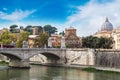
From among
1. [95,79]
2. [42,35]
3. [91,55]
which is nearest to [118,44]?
[42,35]

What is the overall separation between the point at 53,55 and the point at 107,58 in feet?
24.8

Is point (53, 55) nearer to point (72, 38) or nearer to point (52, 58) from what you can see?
point (52, 58)

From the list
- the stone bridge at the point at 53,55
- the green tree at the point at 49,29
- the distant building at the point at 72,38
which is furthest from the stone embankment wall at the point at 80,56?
the green tree at the point at 49,29

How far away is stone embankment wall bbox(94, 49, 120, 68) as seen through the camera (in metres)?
34.5

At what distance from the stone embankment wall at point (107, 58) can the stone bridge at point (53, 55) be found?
0.77 meters

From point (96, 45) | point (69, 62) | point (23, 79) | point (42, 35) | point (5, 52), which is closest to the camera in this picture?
point (23, 79)

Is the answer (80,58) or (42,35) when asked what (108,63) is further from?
(42,35)

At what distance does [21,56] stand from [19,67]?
118 cm

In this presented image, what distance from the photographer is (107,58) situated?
1410 inches

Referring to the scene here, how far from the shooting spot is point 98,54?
3703cm

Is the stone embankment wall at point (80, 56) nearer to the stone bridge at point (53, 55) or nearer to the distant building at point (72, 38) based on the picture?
the stone bridge at point (53, 55)

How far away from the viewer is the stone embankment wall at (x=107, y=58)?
34.5 metres

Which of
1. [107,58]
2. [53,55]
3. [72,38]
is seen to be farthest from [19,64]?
[72,38]

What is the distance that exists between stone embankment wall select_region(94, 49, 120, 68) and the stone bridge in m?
0.77
